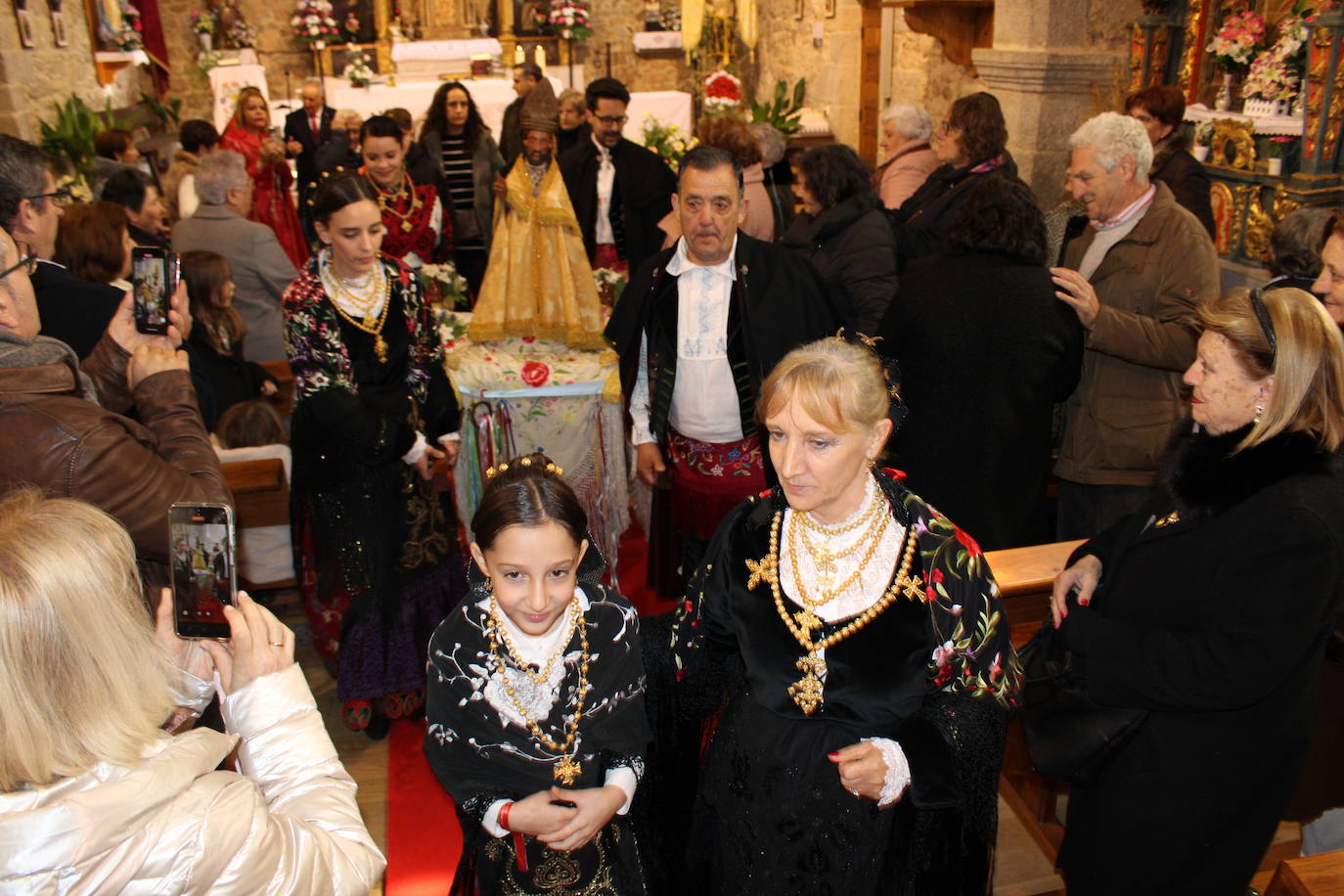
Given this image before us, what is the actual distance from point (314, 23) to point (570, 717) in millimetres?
12603

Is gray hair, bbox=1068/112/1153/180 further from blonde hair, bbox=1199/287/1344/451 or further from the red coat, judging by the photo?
the red coat

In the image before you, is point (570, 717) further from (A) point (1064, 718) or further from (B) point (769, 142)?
(B) point (769, 142)

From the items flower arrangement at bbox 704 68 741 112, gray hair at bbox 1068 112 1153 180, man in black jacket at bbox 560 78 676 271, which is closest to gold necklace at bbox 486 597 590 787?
gray hair at bbox 1068 112 1153 180

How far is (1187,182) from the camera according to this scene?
4.54 meters

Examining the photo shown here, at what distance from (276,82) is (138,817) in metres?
13.6

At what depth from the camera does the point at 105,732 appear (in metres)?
1.32

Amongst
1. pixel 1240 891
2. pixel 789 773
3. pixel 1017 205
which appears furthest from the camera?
pixel 1017 205

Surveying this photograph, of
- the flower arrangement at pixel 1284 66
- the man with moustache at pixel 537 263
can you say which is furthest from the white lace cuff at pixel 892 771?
the flower arrangement at pixel 1284 66

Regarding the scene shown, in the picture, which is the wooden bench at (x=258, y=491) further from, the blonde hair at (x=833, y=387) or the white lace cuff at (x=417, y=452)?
the blonde hair at (x=833, y=387)

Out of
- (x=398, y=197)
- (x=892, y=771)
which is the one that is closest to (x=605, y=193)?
(x=398, y=197)

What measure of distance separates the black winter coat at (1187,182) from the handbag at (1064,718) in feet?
9.69

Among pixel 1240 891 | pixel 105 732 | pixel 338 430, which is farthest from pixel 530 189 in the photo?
pixel 1240 891

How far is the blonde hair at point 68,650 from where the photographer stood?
1268 mm

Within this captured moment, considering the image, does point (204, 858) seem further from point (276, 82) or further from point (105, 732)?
point (276, 82)
